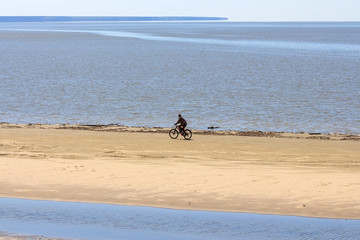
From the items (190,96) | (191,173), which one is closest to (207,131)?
(191,173)

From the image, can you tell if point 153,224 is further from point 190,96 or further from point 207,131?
point 190,96

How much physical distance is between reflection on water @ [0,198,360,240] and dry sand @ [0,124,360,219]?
0.65m

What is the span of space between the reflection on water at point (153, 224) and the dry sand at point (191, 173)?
646mm

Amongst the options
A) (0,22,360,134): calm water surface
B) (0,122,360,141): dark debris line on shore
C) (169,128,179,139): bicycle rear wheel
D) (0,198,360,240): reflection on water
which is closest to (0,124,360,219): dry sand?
(0,198,360,240): reflection on water

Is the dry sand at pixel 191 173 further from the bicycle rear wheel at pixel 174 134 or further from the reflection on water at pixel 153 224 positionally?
the bicycle rear wheel at pixel 174 134

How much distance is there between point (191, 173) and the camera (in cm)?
1917

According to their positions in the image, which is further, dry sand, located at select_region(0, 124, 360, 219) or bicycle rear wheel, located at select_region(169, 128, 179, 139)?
bicycle rear wheel, located at select_region(169, 128, 179, 139)

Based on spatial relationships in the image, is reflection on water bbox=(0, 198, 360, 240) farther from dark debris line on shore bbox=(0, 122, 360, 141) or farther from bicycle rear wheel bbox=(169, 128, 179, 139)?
dark debris line on shore bbox=(0, 122, 360, 141)

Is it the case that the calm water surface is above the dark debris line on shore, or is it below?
above

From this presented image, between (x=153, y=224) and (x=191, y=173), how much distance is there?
4.89m

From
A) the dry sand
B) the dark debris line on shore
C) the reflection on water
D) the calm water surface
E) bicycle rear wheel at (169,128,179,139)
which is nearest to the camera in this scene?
the reflection on water

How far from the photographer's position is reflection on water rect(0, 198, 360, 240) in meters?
13.6

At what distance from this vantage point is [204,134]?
101 feet

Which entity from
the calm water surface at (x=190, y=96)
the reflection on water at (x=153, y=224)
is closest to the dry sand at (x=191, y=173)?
the reflection on water at (x=153, y=224)
